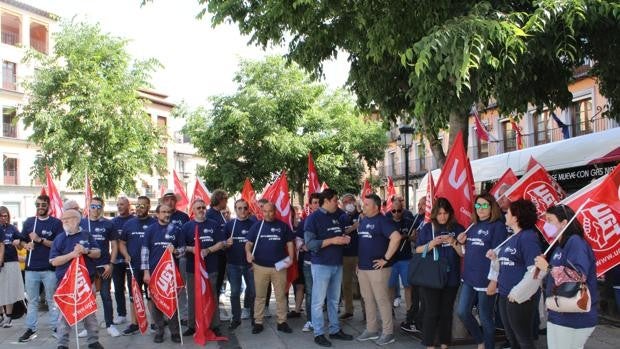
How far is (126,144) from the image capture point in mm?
24172

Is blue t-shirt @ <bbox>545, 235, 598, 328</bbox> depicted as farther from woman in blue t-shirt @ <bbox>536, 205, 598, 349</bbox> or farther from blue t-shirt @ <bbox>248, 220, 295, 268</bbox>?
blue t-shirt @ <bbox>248, 220, 295, 268</bbox>

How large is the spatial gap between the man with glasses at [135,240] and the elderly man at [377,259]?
3218mm

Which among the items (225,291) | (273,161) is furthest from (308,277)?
(273,161)

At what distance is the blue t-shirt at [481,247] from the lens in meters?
6.21

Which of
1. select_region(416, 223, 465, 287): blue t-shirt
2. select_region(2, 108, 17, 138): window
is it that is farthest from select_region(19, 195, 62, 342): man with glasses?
select_region(2, 108, 17, 138): window

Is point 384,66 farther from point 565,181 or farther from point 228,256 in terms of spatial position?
point 565,181

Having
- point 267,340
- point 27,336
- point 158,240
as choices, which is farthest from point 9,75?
point 267,340

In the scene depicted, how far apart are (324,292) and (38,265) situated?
13.1 feet

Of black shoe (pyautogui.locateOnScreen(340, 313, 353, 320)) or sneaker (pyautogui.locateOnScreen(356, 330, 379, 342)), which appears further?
black shoe (pyautogui.locateOnScreen(340, 313, 353, 320))

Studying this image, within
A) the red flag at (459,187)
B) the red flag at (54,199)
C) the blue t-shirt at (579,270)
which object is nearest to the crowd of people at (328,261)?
the blue t-shirt at (579,270)

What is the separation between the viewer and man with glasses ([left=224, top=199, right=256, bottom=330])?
8.99 metres

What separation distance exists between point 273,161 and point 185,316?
55.1 ft

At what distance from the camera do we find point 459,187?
7.46 metres

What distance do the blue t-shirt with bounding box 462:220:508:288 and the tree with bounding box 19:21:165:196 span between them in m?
19.1
